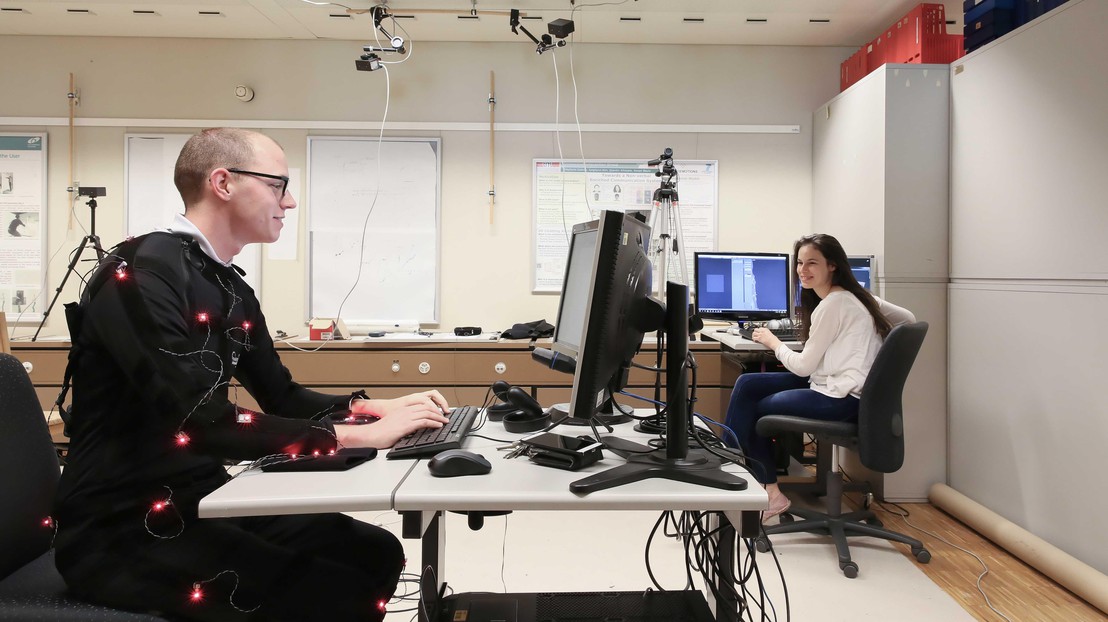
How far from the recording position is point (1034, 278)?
90.6 inches

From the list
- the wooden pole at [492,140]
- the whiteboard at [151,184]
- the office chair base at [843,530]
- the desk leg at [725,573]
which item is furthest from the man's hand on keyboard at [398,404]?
the whiteboard at [151,184]

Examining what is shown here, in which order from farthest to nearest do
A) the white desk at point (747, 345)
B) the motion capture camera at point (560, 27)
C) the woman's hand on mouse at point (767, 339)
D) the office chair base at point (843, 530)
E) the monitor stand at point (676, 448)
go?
1. the motion capture camera at point (560, 27)
2. the white desk at point (747, 345)
3. the woman's hand on mouse at point (767, 339)
4. the office chair base at point (843, 530)
5. the monitor stand at point (676, 448)

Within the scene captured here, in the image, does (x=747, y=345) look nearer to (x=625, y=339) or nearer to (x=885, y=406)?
(x=885, y=406)

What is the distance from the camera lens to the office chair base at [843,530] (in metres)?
2.20

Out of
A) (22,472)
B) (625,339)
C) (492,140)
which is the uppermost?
(492,140)

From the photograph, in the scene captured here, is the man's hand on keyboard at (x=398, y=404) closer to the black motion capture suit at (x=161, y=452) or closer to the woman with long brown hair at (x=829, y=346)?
the black motion capture suit at (x=161, y=452)

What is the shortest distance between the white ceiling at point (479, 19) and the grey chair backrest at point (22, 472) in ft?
8.83

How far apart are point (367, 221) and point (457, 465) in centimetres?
292

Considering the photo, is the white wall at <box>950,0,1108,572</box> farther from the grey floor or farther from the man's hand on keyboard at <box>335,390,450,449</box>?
the man's hand on keyboard at <box>335,390,450,449</box>

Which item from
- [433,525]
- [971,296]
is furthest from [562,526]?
[971,296]

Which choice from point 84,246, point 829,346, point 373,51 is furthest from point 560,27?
point 84,246

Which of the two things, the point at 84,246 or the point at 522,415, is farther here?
the point at 84,246

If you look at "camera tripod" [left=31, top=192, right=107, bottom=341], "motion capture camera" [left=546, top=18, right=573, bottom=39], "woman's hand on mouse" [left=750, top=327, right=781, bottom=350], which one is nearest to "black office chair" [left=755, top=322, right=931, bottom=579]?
"woman's hand on mouse" [left=750, top=327, right=781, bottom=350]

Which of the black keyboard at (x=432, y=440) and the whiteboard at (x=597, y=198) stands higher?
the whiteboard at (x=597, y=198)
